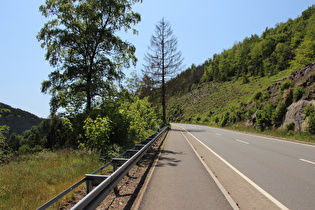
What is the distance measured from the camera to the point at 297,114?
17.2 m

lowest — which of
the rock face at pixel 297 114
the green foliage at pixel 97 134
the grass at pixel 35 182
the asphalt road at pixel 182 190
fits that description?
the asphalt road at pixel 182 190

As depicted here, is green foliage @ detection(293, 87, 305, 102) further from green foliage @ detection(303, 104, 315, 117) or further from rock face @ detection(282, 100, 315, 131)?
green foliage @ detection(303, 104, 315, 117)

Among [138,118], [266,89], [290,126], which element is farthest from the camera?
[266,89]

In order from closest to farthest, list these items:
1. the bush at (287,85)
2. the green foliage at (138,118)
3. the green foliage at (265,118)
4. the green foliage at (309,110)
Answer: the green foliage at (138,118), the green foliage at (309,110), the green foliage at (265,118), the bush at (287,85)

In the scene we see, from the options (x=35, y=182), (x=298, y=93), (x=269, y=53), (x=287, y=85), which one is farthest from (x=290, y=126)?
(x=269, y=53)

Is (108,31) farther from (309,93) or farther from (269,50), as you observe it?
(269,50)

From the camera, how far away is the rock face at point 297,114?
15.7 meters

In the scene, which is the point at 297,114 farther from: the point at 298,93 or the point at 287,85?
the point at 287,85

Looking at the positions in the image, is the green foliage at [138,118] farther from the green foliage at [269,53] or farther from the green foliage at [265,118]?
the green foliage at [269,53]

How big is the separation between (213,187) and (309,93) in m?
17.9

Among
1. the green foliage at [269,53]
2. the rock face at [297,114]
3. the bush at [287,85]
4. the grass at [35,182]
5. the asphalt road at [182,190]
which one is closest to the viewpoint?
the grass at [35,182]

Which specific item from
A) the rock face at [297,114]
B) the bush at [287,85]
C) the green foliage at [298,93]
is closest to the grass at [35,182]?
Result: the rock face at [297,114]

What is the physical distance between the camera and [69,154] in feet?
26.0

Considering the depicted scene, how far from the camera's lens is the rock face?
51.6ft
